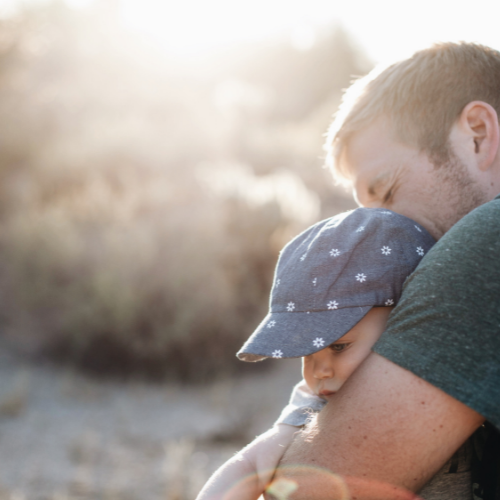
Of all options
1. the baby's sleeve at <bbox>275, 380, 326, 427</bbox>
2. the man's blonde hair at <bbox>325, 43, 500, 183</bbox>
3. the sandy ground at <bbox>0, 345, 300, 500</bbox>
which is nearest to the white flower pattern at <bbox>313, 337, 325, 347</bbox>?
the baby's sleeve at <bbox>275, 380, 326, 427</bbox>

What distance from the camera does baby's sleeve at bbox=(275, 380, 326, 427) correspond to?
4.62 ft

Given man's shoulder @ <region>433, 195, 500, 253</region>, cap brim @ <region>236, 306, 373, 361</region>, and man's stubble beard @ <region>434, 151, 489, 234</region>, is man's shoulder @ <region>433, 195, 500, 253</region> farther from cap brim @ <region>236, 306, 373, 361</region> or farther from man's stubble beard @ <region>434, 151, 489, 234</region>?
man's stubble beard @ <region>434, 151, 489, 234</region>

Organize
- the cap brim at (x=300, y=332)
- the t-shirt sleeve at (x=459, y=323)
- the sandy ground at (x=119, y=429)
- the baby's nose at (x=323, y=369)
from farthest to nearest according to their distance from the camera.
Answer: the sandy ground at (x=119, y=429)
the baby's nose at (x=323, y=369)
the cap brim at (x=300, y=332)
the t-shirt sleeve at (x=459, y=323)

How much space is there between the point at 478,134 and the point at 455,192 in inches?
7.6

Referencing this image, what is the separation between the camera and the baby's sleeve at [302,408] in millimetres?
1408

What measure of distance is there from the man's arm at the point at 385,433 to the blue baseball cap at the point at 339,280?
0.57 feet

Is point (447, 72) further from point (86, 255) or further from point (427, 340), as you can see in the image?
point (86, 255)

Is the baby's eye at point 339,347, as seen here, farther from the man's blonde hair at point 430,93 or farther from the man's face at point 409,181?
the man's blonde hair at point 430,93

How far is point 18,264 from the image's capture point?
637 cm

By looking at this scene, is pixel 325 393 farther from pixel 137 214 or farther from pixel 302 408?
pixel 137 214

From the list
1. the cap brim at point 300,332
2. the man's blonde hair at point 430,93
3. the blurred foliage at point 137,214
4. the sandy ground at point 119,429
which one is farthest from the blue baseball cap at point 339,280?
the blurred foliage at point 137,214

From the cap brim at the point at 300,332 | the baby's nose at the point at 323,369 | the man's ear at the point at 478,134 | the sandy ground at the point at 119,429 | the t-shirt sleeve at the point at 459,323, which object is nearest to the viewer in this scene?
the t-shirt sleeve at the point at 459,323

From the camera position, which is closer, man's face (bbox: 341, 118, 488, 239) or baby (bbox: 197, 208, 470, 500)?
baby (bbox: 197, 208, 470, 500)

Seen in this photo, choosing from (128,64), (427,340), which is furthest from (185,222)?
(128,64)
